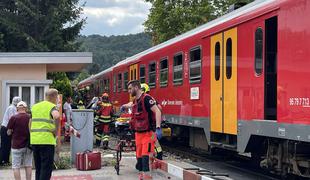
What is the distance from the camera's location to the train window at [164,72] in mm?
15930

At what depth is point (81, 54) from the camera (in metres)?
18.4

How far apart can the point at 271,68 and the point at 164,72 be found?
6412 millimetres

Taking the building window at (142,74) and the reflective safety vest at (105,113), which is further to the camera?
the building window at (142,74)

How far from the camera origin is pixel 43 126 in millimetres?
8656

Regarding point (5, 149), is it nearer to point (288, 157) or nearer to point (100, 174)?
point (100, 174)

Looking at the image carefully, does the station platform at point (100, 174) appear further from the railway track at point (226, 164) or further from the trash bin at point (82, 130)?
the railway track at point (226, 164)

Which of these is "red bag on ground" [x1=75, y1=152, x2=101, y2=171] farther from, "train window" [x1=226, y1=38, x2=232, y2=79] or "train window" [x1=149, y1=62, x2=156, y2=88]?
"train window" [x1=149, y1=62, x2=156, y2=88]

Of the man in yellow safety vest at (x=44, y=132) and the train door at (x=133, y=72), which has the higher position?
the train door at (x=133, y=72)

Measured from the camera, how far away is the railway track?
11.9 m

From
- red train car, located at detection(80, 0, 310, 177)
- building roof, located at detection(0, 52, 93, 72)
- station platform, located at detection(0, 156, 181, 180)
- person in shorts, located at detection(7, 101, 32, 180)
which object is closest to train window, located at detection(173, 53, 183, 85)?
red train car, located at detection(80, 0, 310, 177)

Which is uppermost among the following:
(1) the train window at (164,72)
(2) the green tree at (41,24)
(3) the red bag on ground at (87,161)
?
(2) the green tree at (41,24)

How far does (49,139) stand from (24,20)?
3046cm

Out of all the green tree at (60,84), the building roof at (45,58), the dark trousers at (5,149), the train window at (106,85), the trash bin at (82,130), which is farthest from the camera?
the green tree at (60,84)

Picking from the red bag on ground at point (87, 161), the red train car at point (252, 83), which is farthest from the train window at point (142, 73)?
the red bag on ground at point (87, 161)
